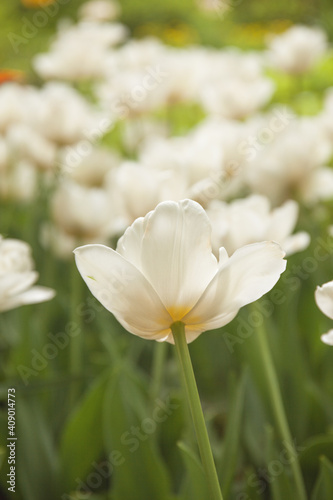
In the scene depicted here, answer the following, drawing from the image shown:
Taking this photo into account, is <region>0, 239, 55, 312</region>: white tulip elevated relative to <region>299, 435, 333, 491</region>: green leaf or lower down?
elevated

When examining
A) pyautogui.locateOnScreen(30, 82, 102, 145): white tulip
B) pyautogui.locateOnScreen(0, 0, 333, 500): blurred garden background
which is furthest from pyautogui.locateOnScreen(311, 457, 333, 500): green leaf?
pyautogui.locateOnScreen(30, 82, 102, 145): white tulip

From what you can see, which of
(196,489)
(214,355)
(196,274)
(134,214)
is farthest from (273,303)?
(196,274)

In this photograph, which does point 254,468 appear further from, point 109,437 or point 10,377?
point 10,377

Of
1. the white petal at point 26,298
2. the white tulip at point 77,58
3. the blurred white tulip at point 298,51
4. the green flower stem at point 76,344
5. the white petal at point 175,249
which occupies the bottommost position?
the white petal at point 175,249

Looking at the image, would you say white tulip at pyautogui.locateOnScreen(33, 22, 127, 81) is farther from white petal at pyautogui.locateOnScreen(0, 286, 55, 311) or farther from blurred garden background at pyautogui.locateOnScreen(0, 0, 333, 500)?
white petal at pyautogui.locateOnScreen(0, 286, 55, 311)

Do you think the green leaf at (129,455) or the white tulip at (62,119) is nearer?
the green leaf at (129,455)

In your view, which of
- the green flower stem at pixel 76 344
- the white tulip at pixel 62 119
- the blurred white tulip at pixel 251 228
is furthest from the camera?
the white tulip at pixel 62 119

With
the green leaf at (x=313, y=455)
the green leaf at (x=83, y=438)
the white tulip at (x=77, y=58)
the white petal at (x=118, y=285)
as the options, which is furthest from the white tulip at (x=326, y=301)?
the white tulip at (x=77, y=58)

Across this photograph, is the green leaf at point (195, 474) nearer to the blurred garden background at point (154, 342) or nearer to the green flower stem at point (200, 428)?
A: the blurred garden background at point (154, 342)
